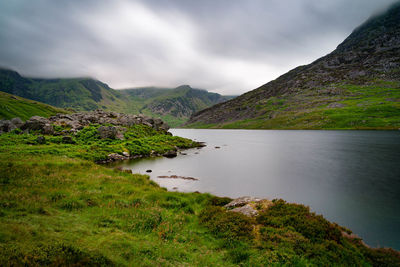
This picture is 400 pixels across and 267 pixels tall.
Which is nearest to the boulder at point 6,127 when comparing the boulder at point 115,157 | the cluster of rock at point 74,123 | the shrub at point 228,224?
the cluster of rock at point 74,123

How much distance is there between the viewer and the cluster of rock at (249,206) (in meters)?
14.2

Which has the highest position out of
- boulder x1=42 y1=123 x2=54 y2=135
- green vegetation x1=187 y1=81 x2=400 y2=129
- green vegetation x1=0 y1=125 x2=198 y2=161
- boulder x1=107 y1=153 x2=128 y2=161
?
green vegetation x1=187 y1=81 x2=400 y2=129

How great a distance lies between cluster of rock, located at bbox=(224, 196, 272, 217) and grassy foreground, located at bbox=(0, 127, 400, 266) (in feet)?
1.86

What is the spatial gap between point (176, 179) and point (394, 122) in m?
155

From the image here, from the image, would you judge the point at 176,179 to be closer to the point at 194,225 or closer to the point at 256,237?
the point at 194,225

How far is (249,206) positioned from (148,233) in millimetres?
8103

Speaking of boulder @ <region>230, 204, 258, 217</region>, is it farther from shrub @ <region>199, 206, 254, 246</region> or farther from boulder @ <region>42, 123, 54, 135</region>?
boulder @ <region>42, 123, 54, 135</region>

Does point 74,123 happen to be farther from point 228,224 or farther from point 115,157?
point 228,224

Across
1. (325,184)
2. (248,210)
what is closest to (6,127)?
(248,210)

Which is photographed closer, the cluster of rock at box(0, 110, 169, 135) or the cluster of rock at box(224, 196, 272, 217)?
the cluster of rock at box(224, 196, 272, 217)

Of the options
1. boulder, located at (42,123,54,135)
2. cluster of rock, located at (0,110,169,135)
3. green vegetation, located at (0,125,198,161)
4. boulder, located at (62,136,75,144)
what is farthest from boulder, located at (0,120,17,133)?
boulder, located at (62,136,75,144)

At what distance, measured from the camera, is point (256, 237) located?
10.9 metres

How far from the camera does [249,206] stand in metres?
15.1

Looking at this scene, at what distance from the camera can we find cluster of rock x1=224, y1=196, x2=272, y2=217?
14.2m
